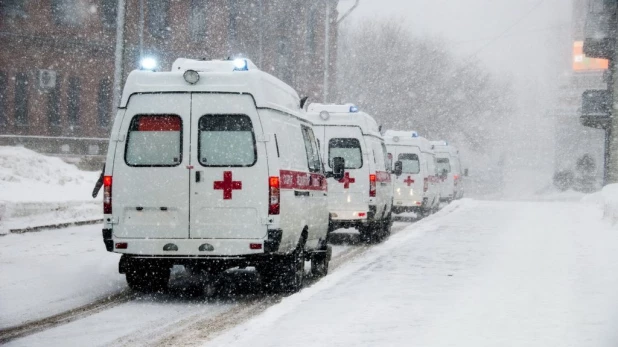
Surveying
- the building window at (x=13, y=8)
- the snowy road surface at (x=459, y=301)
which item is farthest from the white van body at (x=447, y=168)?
the snowy road surface at (x=459, y=301)

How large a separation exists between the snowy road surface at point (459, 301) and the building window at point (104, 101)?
95.9 feet

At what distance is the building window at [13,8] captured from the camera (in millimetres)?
39125

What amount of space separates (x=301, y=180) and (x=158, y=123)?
74.8 inches

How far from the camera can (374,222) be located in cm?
1772

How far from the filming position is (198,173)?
9867mm

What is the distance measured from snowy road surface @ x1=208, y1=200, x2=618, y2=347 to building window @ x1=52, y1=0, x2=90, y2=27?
29637 mm

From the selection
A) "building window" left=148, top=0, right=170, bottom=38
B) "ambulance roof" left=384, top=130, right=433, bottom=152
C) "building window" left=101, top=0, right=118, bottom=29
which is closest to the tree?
"building window" left=148, top=0, right=170, bottom=38

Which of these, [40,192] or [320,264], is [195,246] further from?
[40,192]

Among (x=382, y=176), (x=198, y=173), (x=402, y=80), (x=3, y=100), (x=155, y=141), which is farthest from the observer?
(x=402, y=80)

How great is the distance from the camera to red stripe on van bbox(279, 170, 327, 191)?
1004 cm

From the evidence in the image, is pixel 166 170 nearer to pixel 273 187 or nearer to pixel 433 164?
pixel 273 187

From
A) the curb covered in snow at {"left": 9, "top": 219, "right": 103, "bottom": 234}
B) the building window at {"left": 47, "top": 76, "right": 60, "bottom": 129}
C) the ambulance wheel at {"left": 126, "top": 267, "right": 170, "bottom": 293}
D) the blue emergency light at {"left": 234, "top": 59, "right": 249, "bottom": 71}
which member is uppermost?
the building window at {"left": 47, "top": 76, "right": 60, "bottom": 129}

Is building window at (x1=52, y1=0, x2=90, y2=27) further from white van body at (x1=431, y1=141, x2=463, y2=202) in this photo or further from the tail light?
the tail light

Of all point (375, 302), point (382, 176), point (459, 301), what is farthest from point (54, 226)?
point (459, 301)
